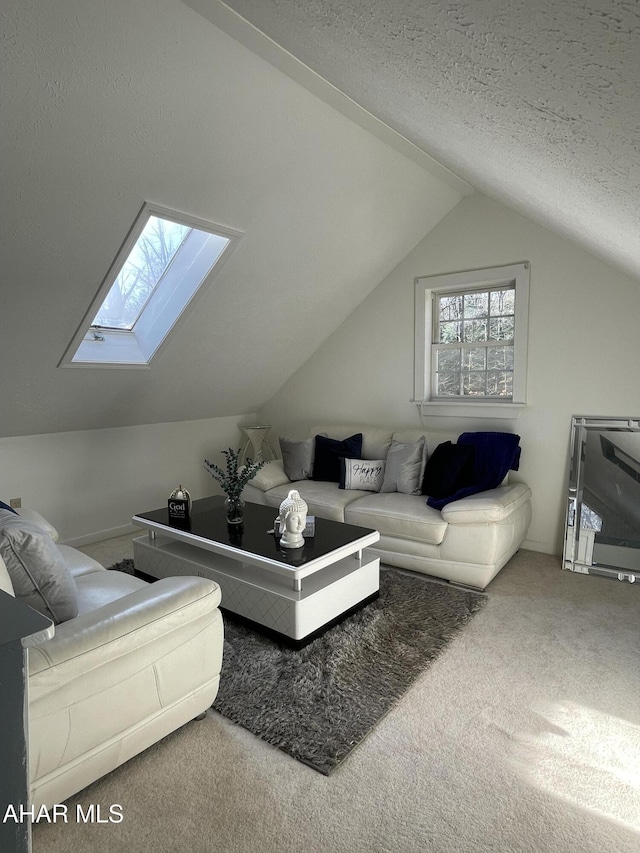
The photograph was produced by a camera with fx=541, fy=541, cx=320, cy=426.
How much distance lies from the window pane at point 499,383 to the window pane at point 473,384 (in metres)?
0.05

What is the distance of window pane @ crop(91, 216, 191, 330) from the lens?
12.0 feet

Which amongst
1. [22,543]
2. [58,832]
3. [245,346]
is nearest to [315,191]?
[245,346]

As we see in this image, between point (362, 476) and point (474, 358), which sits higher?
point (474, 358)

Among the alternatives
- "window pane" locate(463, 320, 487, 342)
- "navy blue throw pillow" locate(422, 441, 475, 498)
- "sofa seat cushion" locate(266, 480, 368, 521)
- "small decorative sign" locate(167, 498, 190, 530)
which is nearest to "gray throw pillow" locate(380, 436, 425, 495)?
"navy blue throw pillow" locate(422, 441, 475, 498)

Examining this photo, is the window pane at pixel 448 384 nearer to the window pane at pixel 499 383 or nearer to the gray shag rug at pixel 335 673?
the window pane at pixel 499 383

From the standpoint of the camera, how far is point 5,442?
395 centimetres

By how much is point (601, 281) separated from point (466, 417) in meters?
1.38

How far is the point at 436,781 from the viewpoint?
188 cm

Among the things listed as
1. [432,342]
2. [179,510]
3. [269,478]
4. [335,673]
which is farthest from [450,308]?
[335,673]

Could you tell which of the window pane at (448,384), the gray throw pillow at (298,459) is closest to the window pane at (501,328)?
the window pane at (448,384)

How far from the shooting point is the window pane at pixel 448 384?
4.63m

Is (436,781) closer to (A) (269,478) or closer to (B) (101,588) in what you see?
(B) (101,588)

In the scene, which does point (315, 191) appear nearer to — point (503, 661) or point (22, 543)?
point (22, 543)

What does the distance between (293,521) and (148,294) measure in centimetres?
212
